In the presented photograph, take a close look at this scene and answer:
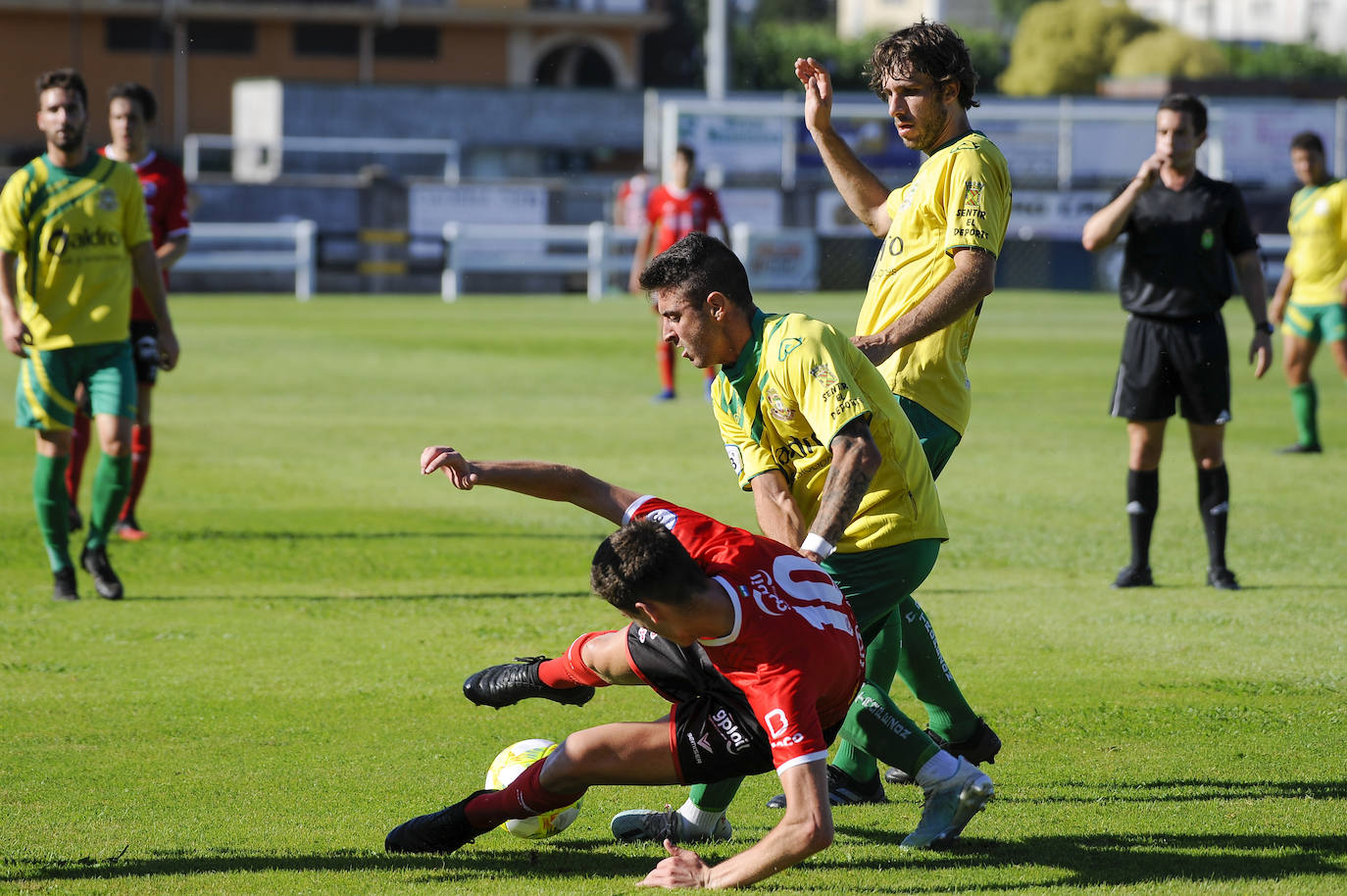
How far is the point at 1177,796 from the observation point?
17.6 ft

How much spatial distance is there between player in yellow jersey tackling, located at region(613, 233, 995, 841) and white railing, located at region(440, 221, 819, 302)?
2423 cm

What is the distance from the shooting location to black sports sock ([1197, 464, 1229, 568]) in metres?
8.67

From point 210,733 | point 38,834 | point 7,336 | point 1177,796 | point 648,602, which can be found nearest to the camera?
point 648,602

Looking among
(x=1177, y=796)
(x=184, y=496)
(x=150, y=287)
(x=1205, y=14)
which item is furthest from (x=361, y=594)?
(x=1205, y=14)

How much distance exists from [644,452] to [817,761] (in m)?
8.86

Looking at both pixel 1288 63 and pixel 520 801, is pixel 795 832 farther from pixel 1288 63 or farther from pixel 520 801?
pixel 1288 63

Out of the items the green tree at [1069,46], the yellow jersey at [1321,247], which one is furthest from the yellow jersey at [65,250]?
the green tree at [1069,46]

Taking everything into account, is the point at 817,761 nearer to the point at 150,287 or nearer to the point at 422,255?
the point at 150,287

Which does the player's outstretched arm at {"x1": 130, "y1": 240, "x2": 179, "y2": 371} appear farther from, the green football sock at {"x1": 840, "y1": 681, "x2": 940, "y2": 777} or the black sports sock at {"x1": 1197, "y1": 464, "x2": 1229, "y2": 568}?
the black sports sock at {"x1": 1197, "y1": 464, "x2": 1229, "y2": 568}

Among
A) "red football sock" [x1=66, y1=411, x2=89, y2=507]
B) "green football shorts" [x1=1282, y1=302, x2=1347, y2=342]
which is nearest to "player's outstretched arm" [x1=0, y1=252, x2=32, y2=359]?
"red football sock" [x1=66, y1=411, x2=89, y2=507]

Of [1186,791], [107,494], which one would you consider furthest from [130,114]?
[1186,791]

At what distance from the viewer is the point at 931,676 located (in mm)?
5285

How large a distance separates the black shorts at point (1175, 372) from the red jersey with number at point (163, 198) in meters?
5.54

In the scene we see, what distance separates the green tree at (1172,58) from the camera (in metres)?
71.9
